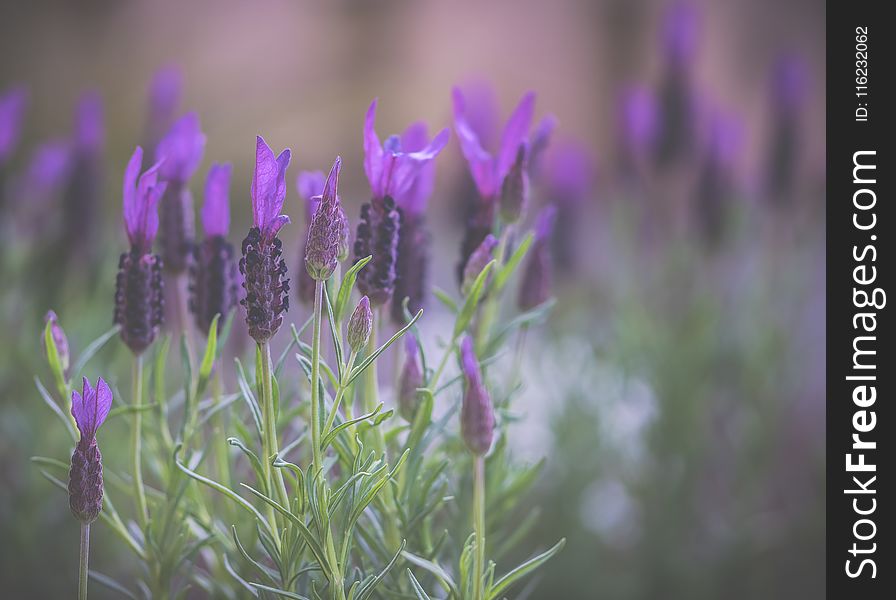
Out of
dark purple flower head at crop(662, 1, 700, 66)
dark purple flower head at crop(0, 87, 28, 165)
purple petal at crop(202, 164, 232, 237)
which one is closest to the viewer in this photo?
purple petal at crop(202, 164, 232, 237)

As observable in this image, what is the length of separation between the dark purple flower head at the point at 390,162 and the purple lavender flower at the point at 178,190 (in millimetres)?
156

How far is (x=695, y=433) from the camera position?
38.6 inches

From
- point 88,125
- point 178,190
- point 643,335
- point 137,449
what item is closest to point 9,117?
point 88,125

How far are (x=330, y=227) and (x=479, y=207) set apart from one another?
0.53ft

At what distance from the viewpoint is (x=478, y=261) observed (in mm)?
478

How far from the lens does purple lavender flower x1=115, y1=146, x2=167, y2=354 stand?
0.45 metres

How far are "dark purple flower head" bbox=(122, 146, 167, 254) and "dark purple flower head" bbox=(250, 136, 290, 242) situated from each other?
75 millimetres

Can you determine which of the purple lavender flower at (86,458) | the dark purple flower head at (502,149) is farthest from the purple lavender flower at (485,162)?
the purple lavender flower at (86,458)

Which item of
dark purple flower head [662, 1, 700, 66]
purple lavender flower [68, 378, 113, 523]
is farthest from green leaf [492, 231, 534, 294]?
dark purple flower head [662, 1, 700, 66]

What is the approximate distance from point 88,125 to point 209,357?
1.45 ft

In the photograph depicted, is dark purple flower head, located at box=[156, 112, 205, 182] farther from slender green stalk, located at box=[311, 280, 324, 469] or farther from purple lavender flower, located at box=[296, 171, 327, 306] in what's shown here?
slender green stalk, located at box=[311, 280, 324, 469]

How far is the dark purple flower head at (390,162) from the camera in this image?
17.5 inches

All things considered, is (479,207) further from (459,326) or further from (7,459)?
(7,459)
